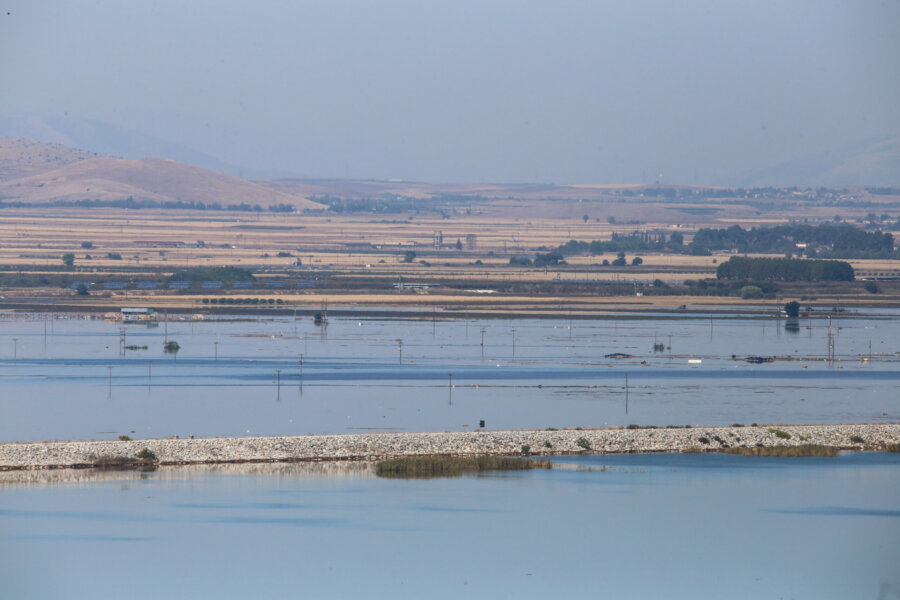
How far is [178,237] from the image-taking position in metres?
163

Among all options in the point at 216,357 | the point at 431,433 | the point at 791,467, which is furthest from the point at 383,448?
the point at 216,357

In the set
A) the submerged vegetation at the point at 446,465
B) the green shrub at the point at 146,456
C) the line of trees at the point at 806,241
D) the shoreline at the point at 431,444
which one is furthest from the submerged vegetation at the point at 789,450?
the line of trees at the point at 806,241

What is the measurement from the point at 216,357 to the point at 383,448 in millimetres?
20815

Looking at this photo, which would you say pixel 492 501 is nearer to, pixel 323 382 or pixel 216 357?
pixel 323 382

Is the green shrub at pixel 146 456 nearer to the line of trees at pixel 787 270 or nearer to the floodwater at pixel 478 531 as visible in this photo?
the floodwater at pixel 478 531

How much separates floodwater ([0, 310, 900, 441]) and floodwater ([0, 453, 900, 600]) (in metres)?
5.01

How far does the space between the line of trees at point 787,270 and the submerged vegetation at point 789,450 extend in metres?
63.0

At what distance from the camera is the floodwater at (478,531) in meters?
21.7

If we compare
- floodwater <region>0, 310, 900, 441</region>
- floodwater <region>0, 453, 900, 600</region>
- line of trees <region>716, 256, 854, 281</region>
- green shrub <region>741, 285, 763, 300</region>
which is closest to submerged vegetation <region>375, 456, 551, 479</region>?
floodwater <region>0, 453, 900, 600</region>

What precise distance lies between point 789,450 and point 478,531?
10.4 meters

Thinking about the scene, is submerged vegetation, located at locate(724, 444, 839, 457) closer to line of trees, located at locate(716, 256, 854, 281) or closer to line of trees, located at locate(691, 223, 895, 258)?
line of trees, located at locate(716, 256, 854, 281)

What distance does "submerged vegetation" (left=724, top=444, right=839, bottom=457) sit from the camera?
103ft

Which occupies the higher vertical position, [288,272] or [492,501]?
[288,272]

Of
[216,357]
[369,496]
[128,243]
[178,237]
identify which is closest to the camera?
[369,496]
